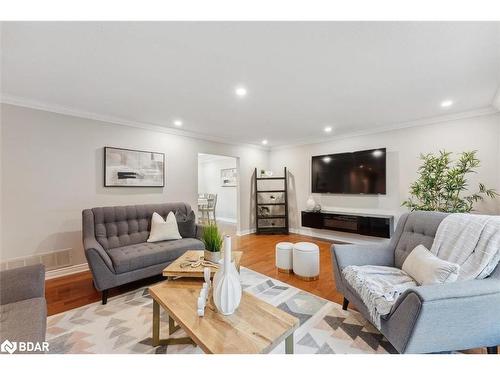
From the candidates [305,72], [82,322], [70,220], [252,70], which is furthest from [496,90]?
[70,220]

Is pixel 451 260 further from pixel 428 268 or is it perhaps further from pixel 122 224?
pixel 122 224

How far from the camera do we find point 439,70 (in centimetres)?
198

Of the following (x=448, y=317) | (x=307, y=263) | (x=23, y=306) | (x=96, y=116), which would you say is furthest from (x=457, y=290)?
(x=96, y=116)

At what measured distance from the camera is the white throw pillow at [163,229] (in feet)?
9.37

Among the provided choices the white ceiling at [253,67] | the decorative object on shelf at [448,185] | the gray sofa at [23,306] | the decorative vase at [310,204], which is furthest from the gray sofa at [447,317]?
the decorative vase at [310,204]

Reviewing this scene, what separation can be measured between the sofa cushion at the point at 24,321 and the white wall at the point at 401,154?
4.48 meters

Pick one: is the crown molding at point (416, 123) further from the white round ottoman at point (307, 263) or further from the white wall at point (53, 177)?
the white wall at point (53, 177)

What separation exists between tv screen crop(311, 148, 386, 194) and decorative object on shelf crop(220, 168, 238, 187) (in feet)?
9.77

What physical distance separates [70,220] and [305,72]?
3470 millimetres

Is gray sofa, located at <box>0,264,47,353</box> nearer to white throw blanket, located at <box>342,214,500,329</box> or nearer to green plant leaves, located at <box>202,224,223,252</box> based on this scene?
green plant leaves, located at <box>202,224,223,252</box>

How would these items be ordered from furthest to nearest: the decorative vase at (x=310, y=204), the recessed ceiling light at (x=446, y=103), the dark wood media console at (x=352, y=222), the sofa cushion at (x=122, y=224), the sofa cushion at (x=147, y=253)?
the decorative vase at (x=310, y=204) → the dark wood media console at (x=352, y=222) → the recessed ceiling light at (x=446, y=103) → the sofa cushion at (x=122, y=224) → the sofa cushion at (x=147, y=253)

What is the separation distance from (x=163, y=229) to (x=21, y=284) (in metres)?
1.55

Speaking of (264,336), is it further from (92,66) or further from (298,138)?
(298,138)
